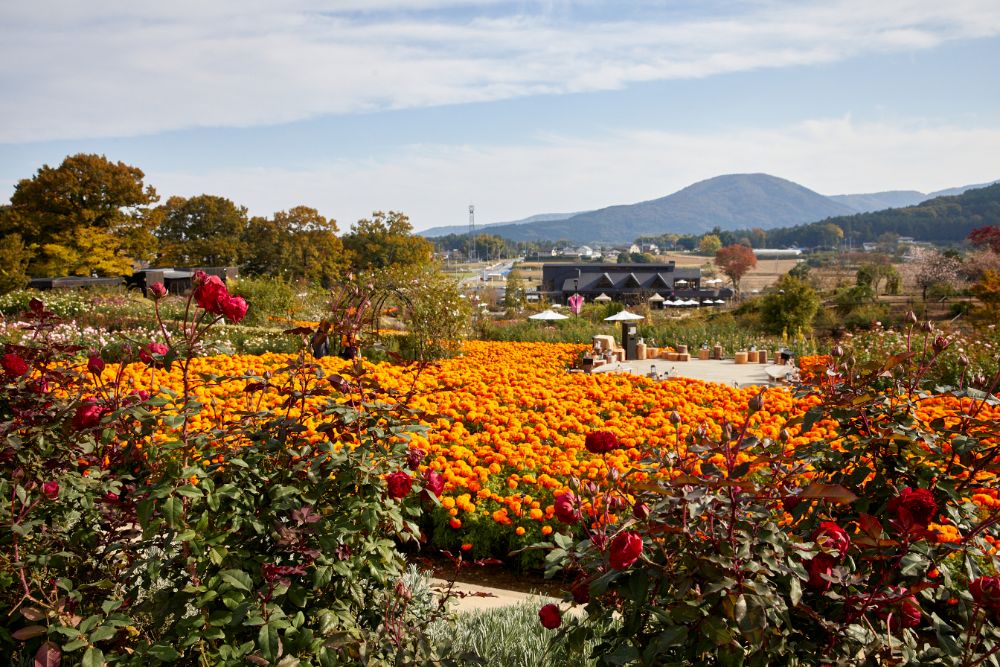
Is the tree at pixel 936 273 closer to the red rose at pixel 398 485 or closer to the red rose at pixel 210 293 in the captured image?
the red rose at pixel 398 485

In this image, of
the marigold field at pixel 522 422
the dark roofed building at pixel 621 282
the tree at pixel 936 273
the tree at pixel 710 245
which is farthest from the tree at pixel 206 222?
the tree at pixel 710 245

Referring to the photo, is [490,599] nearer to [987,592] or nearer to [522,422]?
[522,422]

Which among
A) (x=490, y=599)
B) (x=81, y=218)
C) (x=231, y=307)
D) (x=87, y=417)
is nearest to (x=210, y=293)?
(x=231, y=307)

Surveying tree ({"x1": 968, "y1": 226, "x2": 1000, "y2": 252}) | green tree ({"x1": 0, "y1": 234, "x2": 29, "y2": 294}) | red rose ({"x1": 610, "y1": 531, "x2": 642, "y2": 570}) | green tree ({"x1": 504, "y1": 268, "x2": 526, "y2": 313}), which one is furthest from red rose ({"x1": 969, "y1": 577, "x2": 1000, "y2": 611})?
tree ({"x1": 968, "y1": 226, "x2": 1000, "y2": 252})

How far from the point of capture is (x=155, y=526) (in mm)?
1773

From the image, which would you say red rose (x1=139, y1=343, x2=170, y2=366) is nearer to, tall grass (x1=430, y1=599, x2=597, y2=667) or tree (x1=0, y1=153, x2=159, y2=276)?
tall grass (x1=430, y1=599, x2=597, y2=667)

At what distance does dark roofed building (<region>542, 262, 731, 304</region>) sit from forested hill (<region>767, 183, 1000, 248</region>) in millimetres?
48770

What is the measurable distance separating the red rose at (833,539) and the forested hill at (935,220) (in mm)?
107923

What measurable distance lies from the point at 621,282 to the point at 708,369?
54.4 meters

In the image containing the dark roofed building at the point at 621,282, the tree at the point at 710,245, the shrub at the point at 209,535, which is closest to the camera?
the shrub at the point at 209,535

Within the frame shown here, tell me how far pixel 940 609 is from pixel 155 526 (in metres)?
2.11

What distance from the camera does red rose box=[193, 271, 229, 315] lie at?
75.2 inches

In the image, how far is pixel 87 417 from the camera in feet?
6.68

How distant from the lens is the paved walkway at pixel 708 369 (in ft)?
34.1
